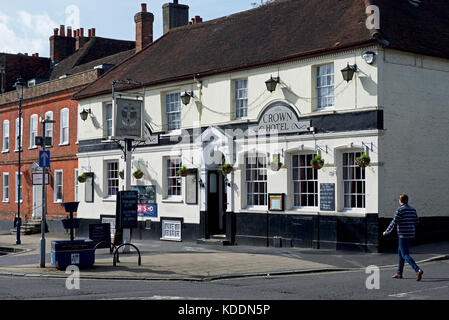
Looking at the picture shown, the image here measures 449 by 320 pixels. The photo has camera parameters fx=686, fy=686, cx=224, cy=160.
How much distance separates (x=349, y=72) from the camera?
21.0m

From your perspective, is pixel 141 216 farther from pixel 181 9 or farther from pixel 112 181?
pixel 181 9

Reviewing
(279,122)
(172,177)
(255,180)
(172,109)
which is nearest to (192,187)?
(172,177)

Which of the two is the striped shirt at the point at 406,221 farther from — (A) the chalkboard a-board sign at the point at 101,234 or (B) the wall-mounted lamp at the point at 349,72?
(A) the chalkboard a-board sign at the point at 101,234

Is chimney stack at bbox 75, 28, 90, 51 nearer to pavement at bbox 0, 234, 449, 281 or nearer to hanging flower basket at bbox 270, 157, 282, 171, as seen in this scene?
pavement at bbox 0, 234, 449, 281

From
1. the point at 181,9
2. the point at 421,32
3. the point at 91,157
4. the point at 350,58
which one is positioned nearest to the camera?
the point at 350,58

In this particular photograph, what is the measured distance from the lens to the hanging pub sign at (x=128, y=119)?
23656mm

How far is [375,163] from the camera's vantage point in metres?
20.5

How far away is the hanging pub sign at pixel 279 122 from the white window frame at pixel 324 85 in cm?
78

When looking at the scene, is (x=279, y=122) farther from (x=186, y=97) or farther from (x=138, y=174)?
(x=138, y=174)

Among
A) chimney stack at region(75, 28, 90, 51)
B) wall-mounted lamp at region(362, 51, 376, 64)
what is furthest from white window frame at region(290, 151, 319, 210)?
chimney stack at region(75, 28, 90, 51)

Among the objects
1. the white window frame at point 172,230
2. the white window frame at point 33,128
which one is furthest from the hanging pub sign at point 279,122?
the white window frame at point 33,128

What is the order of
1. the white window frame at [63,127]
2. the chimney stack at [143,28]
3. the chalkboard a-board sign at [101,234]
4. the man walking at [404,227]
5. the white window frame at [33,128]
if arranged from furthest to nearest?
the white window frame at [33,128]
the white window frame at [63,127]
the chimney stack at [143,28]
the chalkboard a-board sign at [101,234]
the man walking at [404,227]
